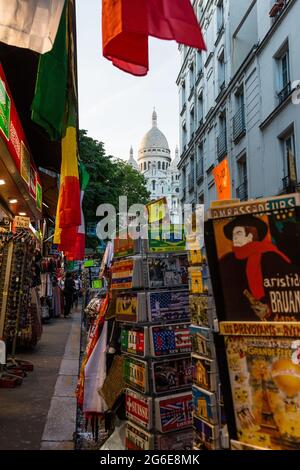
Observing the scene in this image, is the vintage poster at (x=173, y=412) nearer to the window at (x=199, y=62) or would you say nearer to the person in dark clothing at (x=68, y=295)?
the person in dark clothing at (x=68, y=295)

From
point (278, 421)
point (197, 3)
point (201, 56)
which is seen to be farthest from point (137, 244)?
point (197, 3)

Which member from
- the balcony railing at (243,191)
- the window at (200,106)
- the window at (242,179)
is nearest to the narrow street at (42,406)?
the balcony railing at (243,191)

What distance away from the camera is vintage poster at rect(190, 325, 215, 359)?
288cm

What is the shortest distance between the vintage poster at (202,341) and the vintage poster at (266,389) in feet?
2.43

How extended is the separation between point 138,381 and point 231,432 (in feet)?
5.38

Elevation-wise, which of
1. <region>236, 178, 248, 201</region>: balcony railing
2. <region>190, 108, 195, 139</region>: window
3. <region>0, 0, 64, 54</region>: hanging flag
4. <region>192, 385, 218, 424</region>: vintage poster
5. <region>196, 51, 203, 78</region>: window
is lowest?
<region>192, 385, 218, 424</region>: vintage poster

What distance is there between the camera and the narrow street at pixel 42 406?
14.1 feet

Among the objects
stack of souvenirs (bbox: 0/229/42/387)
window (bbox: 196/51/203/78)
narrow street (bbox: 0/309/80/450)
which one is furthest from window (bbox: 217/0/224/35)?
narrow street (bbox: 0/309/80/450)

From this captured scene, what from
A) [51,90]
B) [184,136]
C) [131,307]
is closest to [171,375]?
[131,307]

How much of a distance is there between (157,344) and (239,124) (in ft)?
54.8

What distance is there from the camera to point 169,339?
3682mm

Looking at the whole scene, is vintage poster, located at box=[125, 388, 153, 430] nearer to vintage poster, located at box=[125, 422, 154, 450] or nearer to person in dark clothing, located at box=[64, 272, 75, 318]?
vintage poster, located at box=[125, 422, 154, 450]

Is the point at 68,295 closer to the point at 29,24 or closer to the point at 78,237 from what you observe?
the point at 78,237

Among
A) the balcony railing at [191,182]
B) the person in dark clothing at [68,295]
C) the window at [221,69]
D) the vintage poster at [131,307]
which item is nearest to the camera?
the vintage poster at [131,307]
